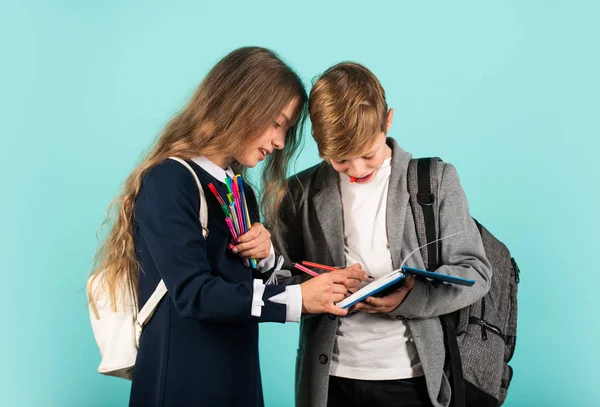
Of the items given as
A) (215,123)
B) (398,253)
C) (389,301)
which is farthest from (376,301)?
(215,123)

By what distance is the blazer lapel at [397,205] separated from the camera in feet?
5.09

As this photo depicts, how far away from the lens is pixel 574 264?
8.83ft

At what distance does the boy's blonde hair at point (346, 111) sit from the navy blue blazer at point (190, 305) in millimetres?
258

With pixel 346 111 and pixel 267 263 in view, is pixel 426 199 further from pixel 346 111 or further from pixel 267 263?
pixel 267 263

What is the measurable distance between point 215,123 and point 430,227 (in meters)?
0.51

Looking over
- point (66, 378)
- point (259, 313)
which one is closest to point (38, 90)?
point (66, 378)

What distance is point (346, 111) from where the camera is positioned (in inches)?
59.4

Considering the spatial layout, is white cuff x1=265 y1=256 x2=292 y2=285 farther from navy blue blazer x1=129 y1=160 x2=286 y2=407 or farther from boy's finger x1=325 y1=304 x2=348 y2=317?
boy's finger x1=325 y1=304 x2=348 y2=317

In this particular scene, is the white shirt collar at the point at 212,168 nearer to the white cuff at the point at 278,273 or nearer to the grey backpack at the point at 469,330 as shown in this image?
A: the white cuff at the point at 278,273

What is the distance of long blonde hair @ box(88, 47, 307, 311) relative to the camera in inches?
55.8

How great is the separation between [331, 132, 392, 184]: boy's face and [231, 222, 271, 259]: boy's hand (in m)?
0.23

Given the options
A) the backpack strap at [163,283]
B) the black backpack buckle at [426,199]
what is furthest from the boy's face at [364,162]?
the backpack strap at [163,283]

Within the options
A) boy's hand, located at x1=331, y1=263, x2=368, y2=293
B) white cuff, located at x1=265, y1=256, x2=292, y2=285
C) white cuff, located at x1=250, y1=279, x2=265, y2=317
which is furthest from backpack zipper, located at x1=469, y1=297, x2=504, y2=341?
white cuff, located at x1=250, y1=279, x2=265, y2=317

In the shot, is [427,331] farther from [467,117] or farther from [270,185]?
[467,117]
